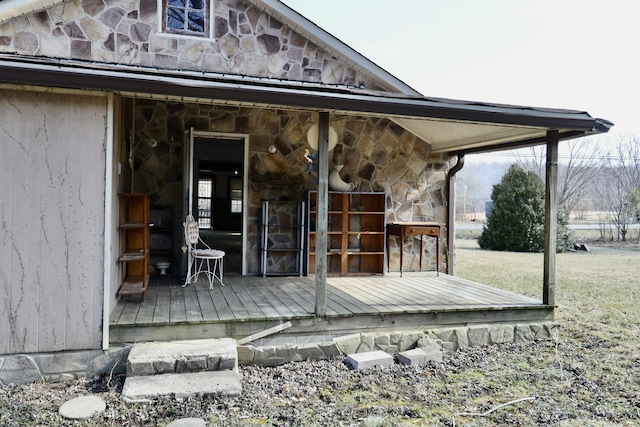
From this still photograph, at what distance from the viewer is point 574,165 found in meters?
20.2

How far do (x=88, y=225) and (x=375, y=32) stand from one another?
918 inches

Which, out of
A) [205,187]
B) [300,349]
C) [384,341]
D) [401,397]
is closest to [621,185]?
[205,187]

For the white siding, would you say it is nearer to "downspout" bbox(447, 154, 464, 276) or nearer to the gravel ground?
the gravel ground

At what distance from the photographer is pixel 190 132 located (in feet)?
20.6

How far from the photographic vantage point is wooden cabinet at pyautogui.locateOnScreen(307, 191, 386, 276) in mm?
6941

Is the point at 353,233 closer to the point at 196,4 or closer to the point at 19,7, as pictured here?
the point at 196,4

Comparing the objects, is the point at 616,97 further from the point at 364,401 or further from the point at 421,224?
the point at 364,401

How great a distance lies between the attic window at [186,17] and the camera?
6422 mm

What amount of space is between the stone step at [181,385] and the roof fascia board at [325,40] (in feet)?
16.3

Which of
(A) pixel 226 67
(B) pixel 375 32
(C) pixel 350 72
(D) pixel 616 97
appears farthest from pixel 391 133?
(D) pixel 616 97

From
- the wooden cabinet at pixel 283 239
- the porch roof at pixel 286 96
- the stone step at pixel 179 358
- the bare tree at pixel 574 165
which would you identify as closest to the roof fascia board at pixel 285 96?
the porch roof at pixel 286 96

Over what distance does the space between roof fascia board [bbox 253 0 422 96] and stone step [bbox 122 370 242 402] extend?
4.98m

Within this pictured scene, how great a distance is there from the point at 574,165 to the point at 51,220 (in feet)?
Result: 69.1

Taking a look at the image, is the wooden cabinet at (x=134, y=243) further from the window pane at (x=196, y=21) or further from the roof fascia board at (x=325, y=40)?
the roof fascia board at (x=325, y=40)
